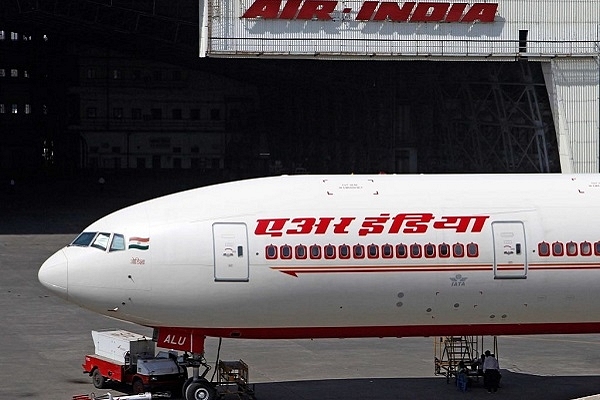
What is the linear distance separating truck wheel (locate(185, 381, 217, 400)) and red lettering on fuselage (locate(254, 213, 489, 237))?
3835 millimetres

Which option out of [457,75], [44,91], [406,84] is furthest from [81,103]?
[457,75]

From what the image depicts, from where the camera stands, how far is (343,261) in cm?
2552

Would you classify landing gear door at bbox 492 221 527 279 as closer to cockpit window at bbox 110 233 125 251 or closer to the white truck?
the white truck

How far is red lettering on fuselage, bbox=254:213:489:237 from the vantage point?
25594mm

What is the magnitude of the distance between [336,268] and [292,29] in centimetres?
3494

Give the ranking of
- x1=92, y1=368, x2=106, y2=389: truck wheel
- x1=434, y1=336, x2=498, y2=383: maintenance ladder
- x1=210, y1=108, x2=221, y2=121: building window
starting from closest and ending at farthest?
1. x1=92, y1=368, x2=106, y2=389: truck wheel
2. x1=434, y1=336, x2=498, y2=383: maintenance ladder
3. x1=210, y1=108, x2=221, y2=121: building window

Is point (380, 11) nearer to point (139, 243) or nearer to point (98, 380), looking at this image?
point (98, 380)

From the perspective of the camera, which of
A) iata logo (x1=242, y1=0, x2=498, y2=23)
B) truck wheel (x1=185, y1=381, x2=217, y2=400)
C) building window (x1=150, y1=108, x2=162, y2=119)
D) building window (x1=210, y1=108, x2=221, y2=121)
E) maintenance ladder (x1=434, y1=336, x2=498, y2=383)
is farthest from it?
building window (x1=210, y1=108, x2=221, y2=121)

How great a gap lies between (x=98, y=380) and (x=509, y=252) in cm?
1126

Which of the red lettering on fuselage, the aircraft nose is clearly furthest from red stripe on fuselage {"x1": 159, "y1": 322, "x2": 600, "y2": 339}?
the aircraft nose

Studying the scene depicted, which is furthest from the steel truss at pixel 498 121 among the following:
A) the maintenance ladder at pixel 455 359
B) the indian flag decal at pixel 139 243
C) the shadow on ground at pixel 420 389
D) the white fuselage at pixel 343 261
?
the indian flag decal at pixel 139 243

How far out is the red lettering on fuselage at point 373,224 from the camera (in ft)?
84.0

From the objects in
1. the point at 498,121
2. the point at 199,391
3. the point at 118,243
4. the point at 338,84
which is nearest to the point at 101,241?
the point at 118,243

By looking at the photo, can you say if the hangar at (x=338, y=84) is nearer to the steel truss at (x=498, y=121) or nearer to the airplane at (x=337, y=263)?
the steel truss at (x=498, y=121)
